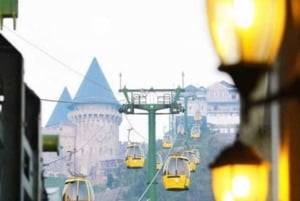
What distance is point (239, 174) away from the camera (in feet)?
15.2

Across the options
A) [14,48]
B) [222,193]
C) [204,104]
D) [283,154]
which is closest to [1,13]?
[14,48]

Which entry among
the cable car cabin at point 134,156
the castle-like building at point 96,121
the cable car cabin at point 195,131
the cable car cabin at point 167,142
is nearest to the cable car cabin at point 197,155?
the cable car cabin at point 195,131

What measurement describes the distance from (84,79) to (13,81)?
33919 mm

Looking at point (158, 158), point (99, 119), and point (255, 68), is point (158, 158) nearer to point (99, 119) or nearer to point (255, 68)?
point (99, 119)

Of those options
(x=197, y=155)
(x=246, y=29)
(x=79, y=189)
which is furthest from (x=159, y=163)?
(x=246, y=29)

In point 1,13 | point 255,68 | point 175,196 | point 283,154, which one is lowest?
point 175,196

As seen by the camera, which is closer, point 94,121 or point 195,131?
point 195,131

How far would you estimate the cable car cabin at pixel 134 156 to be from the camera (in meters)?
32.8

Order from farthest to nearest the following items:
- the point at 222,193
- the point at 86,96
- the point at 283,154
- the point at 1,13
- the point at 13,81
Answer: the point at 86,96 < the point at 1,13 < the point at 13,81 < the point at 283,154 < the point at 222,193

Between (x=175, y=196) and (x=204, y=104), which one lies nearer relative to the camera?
(x=204, y=104)

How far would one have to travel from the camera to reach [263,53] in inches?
165

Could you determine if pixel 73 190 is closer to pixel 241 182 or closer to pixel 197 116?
pixel 197 116

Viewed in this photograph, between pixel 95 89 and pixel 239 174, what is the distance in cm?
3916

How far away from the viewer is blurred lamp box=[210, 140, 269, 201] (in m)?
4.59
